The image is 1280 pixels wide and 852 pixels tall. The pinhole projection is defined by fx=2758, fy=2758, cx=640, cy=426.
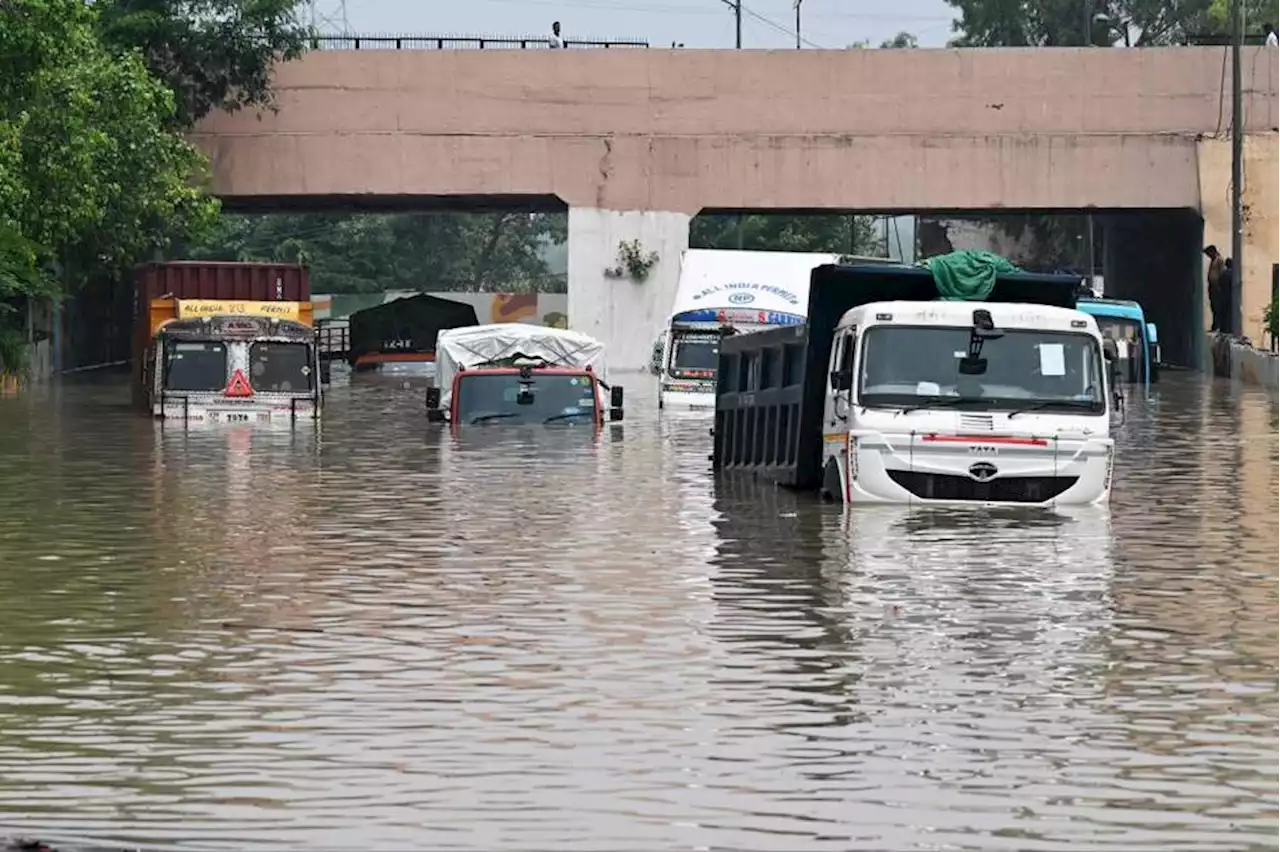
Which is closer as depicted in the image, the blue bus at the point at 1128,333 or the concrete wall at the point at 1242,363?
the concrete wall at the point at 1242,363

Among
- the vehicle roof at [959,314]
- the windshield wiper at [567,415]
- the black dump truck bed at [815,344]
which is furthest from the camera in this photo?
the windshield wiper at [567,415]

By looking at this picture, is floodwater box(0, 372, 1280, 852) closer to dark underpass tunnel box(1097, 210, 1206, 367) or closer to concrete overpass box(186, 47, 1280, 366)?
concrete overpass box(186, 47, 1280, 366)

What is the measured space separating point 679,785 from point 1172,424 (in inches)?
1255

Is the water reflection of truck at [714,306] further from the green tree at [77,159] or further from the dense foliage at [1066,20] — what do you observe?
the dense foliage at [1066,20]

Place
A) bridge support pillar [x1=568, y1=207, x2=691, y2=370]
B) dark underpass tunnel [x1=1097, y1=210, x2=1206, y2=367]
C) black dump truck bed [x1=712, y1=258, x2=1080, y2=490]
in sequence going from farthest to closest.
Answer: dark underpass tunnel [x1=1097, y1=210, x2=1206, y2=367] < bridge support pillar [x1=568, y1=207, x2=691, y2=370] < black dump truck bed [x1=712, y1=258, x2=1080, y2=490]

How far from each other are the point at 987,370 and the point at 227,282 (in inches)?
1262

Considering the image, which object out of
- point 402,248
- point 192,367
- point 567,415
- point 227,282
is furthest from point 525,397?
point 402,248

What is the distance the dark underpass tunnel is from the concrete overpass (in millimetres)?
3150

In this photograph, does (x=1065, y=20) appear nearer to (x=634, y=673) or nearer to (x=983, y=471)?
(x=983, y=471)

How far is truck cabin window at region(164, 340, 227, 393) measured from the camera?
1618 inches

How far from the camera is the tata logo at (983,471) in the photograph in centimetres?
2227

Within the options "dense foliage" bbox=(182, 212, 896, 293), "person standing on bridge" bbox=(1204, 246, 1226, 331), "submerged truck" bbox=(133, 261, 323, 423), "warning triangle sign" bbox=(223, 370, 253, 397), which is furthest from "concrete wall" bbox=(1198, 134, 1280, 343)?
"dense foliage" bbox=(182, 212, 896, 293)

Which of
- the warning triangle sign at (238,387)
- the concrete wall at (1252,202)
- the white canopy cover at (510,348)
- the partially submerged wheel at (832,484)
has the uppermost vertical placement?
the concrete wall at (1252,202)

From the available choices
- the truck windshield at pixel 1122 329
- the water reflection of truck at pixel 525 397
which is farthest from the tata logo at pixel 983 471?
the truck windshield at pixel 1122 329
